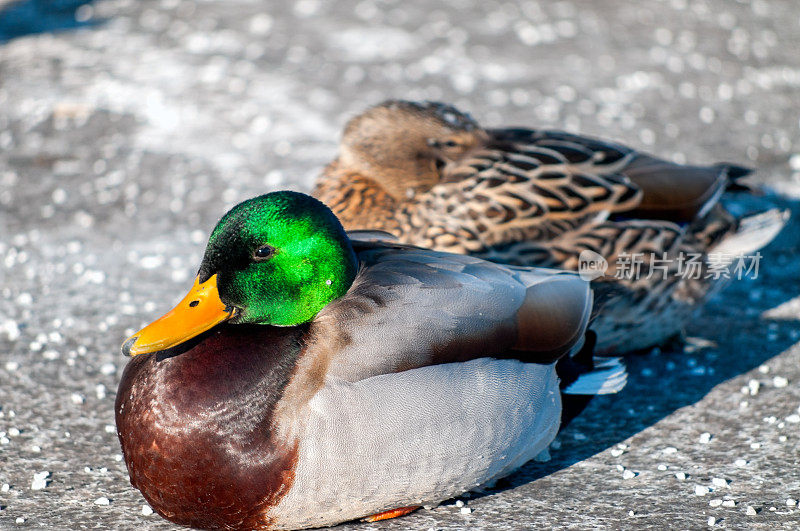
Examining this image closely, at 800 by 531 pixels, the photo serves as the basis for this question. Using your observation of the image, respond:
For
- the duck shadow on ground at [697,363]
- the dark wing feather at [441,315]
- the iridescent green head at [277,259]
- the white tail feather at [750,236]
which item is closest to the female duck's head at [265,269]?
the iridescent green head at [277,259]

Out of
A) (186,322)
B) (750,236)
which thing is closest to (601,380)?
(750,236)

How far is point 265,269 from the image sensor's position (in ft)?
10.5

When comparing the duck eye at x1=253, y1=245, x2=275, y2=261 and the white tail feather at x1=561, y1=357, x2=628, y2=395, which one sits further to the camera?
the white tail feather at x1=561, y1=357, x2=628, y2=395

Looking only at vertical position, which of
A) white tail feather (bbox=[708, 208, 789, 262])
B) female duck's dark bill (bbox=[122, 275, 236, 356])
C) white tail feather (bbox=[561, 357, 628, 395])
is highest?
female duck's dark bill (bbox=[122, 275, 236, 356])

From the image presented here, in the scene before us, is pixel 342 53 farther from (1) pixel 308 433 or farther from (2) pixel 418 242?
(1) pixel 308 433

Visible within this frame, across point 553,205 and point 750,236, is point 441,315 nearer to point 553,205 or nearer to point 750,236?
point 553,205

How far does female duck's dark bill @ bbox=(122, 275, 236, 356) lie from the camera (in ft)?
10.0

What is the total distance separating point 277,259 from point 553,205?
5.19 ft

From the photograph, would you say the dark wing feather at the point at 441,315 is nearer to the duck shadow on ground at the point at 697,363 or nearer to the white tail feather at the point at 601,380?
the white tail feather at the point at 601,380

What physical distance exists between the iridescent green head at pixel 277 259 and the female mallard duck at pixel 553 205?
1119mm

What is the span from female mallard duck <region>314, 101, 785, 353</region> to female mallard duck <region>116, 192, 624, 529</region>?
3.09 feet

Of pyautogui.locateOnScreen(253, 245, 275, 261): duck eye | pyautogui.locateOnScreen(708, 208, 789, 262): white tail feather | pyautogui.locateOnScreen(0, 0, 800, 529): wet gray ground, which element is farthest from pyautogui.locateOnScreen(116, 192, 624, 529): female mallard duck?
pyautogui.locateOnScreen(708, 208, 789, 262): white tail feather

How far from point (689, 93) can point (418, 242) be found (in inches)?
169

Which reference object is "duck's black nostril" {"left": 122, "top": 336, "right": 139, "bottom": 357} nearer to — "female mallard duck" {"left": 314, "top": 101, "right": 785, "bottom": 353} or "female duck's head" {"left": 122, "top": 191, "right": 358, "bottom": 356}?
"female duck's head" {"left": 122, "top": 191, "right": 358, "bottom": 356}
